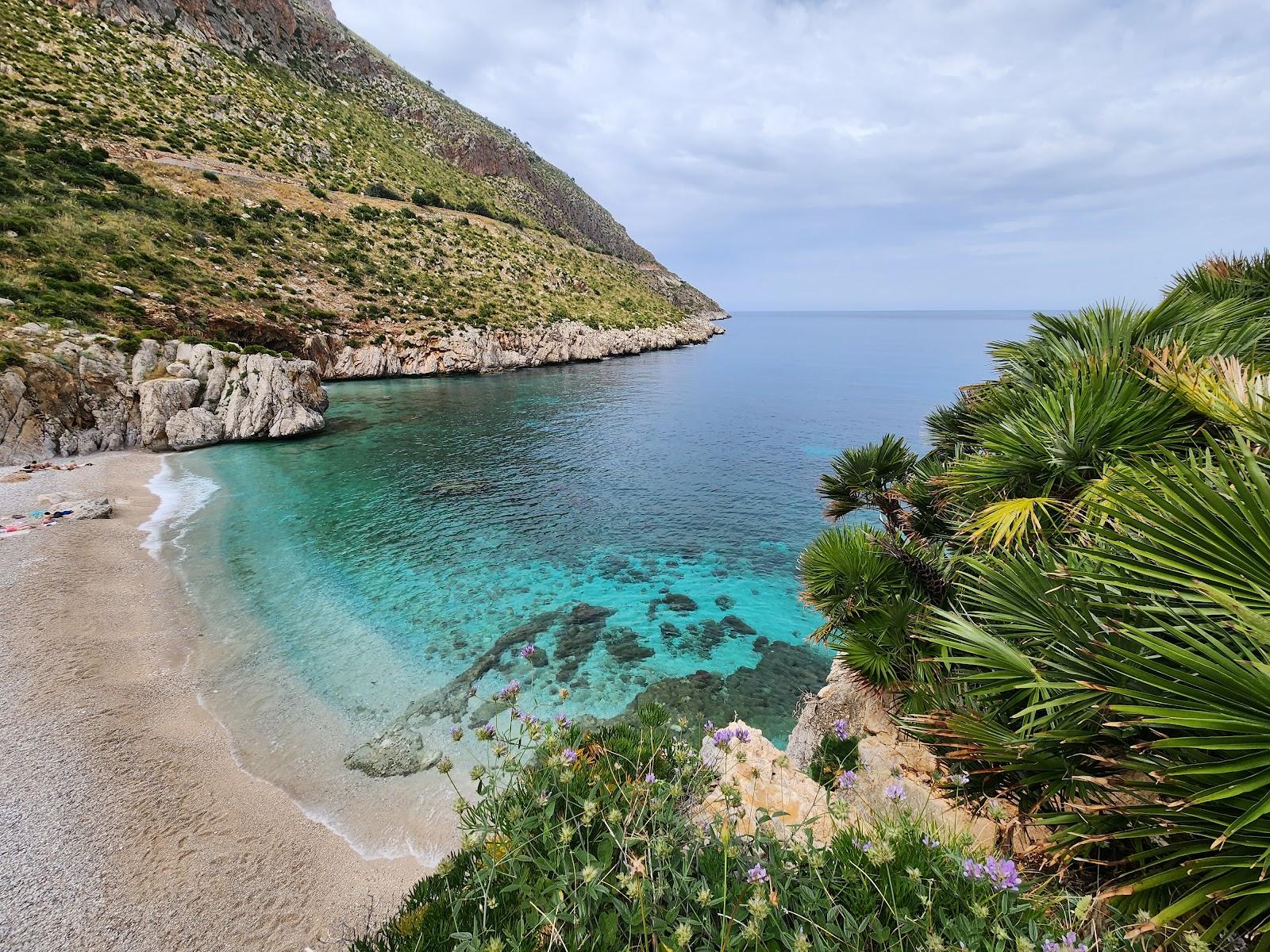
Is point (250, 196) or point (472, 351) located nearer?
point (250, 196)

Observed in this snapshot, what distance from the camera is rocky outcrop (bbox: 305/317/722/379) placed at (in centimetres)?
4075

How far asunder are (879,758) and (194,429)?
30352mm

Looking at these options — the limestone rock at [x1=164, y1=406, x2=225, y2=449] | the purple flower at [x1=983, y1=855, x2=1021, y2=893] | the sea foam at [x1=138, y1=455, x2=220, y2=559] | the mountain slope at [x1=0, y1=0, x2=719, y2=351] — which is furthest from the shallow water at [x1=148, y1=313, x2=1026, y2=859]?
the mountain slope at [x1=0, y1=0, x2=719, y2=351]

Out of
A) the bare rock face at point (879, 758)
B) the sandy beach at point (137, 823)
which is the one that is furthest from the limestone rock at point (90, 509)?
the bare rock face at point (879, 758)

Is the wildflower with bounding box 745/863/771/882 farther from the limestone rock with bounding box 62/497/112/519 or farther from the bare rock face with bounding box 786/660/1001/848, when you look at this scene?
the limestone rock with bounding box 62/497/112/519

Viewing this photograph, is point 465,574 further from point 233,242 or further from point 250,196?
point 250,196

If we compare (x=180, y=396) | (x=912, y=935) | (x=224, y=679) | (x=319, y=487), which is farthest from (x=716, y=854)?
(x=180, y=396)

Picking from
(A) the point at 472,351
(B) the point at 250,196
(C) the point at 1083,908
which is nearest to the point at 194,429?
(A) the point at 472,351

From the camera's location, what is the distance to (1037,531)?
14.2 feet

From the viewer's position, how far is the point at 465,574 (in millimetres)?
13039

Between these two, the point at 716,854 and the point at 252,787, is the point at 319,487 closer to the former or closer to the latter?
the point at 252,787

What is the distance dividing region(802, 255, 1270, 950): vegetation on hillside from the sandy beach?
604 centimetres

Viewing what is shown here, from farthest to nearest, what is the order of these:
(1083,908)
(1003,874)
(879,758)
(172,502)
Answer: (172,502), (879,758), (1003,874), (1083,908)

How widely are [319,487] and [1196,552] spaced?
73.5 ft
